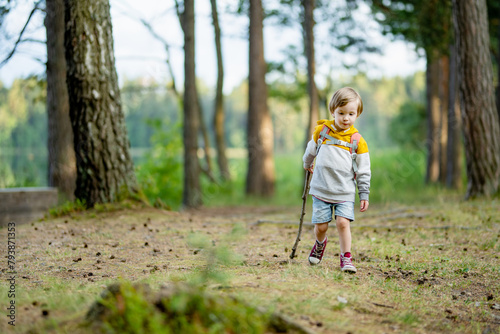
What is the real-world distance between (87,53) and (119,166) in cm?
178

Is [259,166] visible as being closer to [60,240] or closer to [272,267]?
[60,240]

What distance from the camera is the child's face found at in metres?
4.54

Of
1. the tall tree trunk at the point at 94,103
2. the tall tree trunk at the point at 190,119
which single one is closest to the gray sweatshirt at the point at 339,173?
the tall tree trunk at the point at 94,103

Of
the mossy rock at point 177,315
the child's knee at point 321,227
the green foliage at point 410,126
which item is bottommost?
the mossy rock at point 177,315

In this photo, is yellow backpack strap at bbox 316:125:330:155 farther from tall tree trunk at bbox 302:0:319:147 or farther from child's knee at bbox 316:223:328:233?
tall tree trunk at bbox 302:0:319:147

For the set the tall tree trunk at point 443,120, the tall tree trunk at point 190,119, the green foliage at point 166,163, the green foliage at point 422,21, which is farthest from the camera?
the tall tree trunk at point 443,120

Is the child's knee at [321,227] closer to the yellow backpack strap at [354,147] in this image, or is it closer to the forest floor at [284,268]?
the forest floor at [284,268]

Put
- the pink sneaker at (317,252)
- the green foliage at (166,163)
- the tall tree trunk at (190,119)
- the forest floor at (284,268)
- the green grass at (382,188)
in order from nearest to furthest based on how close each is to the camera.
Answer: the forest floor at (284,268) → the pink sneaker at (317,252) → the tall tree trunk at (190,119) → the green grass at (382,188) → the green foliage at (166,163)

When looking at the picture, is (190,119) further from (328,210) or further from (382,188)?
(328,210)

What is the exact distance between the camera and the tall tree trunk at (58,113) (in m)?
9.78

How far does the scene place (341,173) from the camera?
183 inches

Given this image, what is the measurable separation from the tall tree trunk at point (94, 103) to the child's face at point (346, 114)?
415cm

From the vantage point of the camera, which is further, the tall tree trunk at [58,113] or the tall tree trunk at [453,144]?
the tall tree trunk at [453,144]

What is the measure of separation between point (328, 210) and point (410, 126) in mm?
26586
